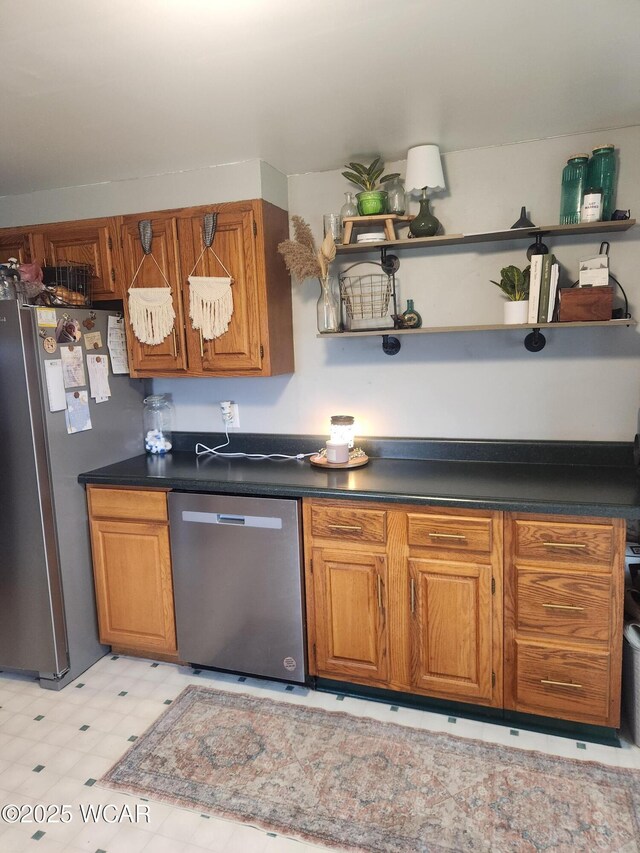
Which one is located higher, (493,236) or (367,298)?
(493,236)

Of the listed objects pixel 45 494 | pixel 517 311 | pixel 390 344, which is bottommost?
pixel 45 494

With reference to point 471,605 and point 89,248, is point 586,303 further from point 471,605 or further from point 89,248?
point 89,248

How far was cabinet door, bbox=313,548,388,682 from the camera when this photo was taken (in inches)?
86.3

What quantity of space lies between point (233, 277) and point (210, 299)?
143 mm

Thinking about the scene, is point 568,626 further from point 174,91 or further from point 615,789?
point 174,91

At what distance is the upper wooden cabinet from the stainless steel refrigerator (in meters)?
0.31

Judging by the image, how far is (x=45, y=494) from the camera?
2.36 meters

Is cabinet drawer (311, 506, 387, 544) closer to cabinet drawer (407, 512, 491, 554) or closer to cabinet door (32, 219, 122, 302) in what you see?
cabinet drawer (407, 512, 491, 554)

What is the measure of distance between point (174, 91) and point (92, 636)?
7.39 ft

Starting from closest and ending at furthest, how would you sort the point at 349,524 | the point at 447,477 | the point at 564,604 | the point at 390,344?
the point at 564,604 → the point at 349,524 → the point at 447,477 → the point at 390,344

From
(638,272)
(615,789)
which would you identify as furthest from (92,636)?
(638,272)

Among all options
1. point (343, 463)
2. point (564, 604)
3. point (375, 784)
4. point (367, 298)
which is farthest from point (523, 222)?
point (375, 784)

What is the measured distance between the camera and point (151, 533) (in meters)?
2.48

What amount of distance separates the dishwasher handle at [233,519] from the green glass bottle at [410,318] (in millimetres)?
1007
